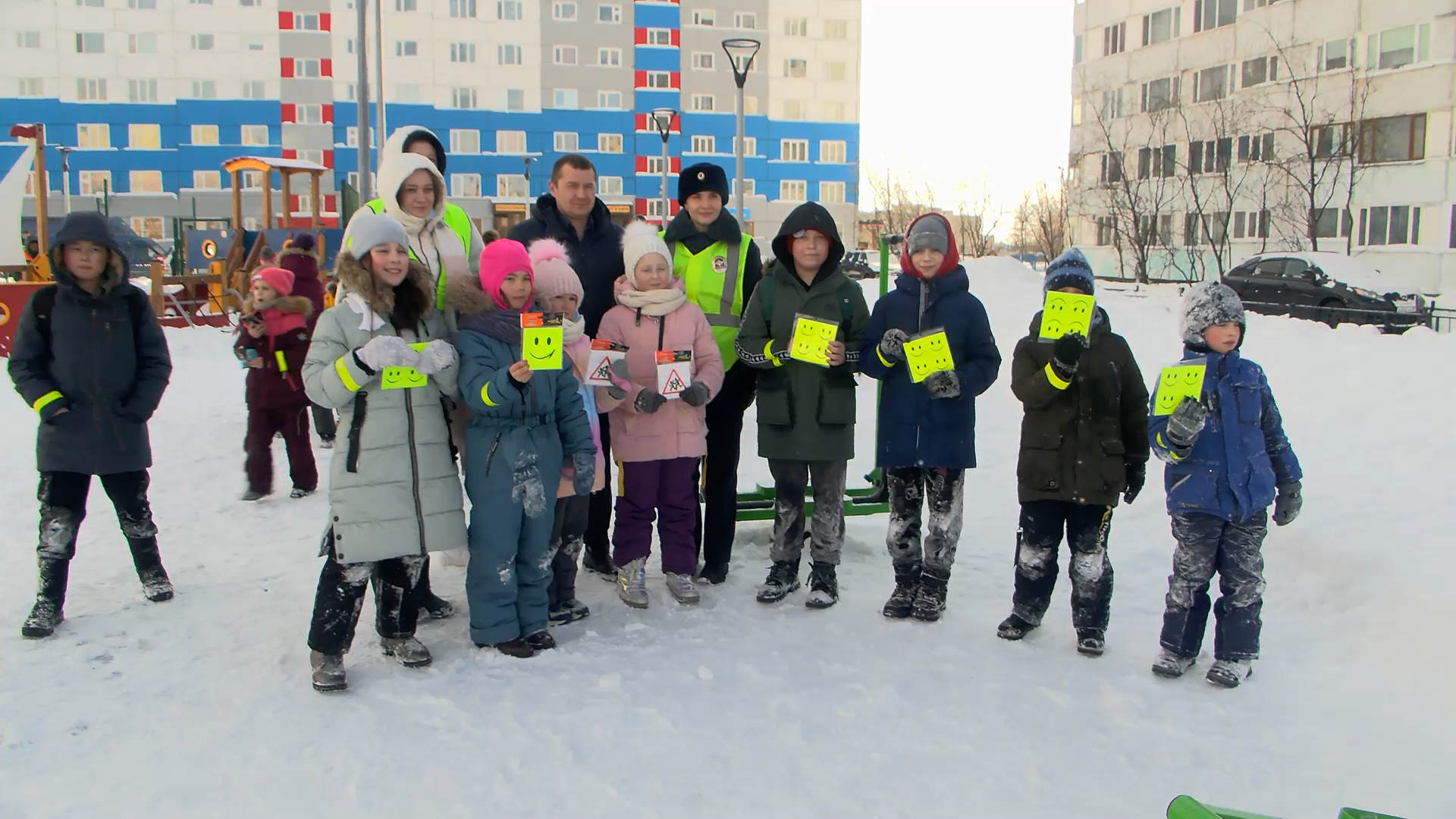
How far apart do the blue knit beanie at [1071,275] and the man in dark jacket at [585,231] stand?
2175 millimetres

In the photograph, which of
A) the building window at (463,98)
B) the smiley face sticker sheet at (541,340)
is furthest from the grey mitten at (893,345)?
the building window at (463,98)

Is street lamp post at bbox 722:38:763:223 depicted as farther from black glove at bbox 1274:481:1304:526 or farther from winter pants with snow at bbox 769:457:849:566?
black glove at bbox 1274:481:1304:526

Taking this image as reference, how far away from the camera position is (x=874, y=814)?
9.96 feet

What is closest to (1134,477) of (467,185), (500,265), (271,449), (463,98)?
(500,265)

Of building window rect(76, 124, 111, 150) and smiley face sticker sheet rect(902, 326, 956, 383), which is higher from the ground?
building window rect(76, 124, 111, 150)

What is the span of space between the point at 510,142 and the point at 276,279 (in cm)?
5284

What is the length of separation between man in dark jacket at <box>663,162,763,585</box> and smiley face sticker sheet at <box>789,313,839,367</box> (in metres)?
0.63

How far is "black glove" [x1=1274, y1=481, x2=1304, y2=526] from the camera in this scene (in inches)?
159

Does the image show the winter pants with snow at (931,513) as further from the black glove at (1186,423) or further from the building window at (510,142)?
the building window at (510,142)

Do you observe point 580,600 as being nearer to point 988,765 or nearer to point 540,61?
point 988,765

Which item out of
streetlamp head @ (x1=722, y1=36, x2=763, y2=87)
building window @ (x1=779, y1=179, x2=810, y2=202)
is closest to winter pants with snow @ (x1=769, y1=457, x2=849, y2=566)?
streetlamp head @ (x1=722, y1=36, x2=763, y2=87)

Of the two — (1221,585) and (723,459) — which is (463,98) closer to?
(723,459)

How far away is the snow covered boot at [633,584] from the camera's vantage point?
4949 mm

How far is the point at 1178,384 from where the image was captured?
3918mm
